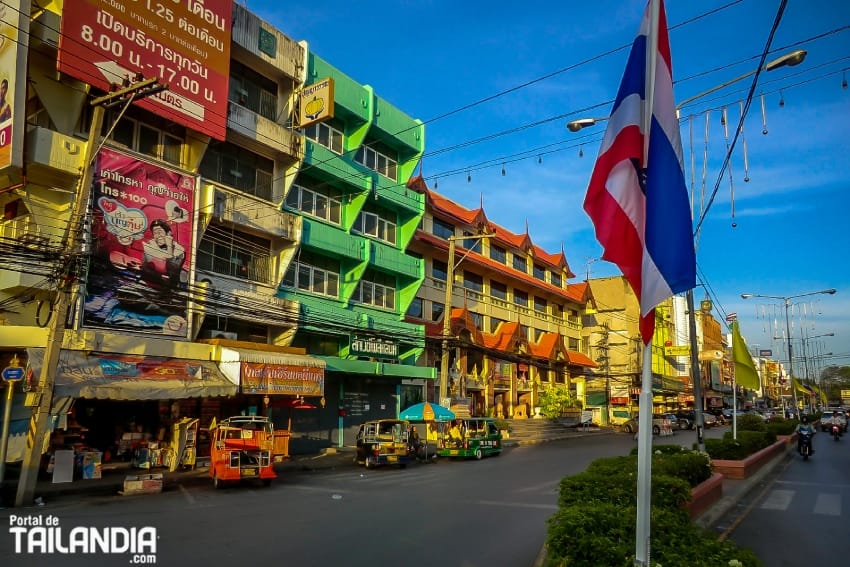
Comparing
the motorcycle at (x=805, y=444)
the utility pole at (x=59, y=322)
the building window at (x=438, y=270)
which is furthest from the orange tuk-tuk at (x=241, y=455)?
the building window at (x=438, y=270)

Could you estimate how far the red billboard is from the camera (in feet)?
60.2

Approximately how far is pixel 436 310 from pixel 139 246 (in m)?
21.9

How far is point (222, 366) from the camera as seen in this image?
70.1 ft

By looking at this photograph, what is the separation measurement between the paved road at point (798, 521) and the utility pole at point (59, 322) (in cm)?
1399

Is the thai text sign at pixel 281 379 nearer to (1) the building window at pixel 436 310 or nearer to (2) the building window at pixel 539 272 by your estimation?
(1) the building window at pixel 436 310

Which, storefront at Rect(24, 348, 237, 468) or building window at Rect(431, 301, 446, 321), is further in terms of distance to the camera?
building window at Rect(431, 301, 446, 321)

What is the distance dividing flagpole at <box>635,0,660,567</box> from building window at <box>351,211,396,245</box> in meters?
26.0

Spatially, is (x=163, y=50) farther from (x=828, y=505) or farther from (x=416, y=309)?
(x=828, y=505)

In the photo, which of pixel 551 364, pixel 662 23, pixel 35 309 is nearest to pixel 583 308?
pixel 551 364

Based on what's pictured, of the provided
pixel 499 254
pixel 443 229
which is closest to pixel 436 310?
pixel 443 229

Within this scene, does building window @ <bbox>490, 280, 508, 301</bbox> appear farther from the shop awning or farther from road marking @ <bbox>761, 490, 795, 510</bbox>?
road marking @ <bbox>761, 490, 795, 510</bbox>

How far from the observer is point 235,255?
2466cm

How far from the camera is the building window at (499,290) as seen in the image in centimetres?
4681

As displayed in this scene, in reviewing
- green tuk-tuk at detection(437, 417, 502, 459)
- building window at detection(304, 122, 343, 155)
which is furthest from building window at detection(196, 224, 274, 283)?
green tuk-tuk at detection(437, 417, 502, 459)
